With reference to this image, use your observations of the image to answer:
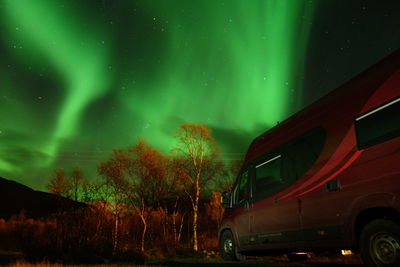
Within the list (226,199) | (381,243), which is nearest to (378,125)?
(381,243)

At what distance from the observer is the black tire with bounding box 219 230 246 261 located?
424 inches

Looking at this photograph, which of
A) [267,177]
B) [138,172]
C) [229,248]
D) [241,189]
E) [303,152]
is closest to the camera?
[303,152]

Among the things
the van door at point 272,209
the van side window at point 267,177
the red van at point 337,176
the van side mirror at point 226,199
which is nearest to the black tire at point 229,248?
the van side mirror at point 226,199

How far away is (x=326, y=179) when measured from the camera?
264 inches

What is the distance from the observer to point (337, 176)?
6391mm

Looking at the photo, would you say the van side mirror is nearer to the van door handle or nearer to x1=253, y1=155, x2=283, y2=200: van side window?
the van door handle

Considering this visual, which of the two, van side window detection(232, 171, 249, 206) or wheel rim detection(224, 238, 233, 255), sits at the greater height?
van side window detection(232, 171, 249, 206)

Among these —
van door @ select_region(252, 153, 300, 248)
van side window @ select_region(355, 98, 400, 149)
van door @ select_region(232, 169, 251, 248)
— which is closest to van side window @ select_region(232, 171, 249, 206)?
van door @ select_region(232, 169, 251, 248)

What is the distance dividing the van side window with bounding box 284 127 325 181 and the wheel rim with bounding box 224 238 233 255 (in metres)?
3.89

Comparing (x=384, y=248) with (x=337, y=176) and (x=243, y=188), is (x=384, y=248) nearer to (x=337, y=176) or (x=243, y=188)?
(x=337, y=176)

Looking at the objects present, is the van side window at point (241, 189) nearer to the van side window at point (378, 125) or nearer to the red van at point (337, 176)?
the red van at point (337, 176)

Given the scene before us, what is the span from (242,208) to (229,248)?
5.41ft

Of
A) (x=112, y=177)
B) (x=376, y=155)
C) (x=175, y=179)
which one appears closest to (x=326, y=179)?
(x=376, y=155)

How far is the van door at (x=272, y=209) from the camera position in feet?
25.7
